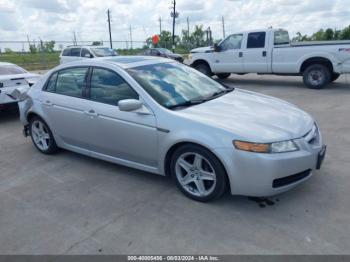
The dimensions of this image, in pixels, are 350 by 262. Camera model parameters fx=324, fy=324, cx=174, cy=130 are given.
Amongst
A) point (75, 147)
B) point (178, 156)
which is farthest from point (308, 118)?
point (75, 147)

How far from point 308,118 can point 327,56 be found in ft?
22.8

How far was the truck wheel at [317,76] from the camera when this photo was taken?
1004 centimetres

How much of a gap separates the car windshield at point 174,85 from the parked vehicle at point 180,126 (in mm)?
13

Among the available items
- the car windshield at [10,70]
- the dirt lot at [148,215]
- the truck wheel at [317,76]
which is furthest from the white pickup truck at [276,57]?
the car windshield at [10,70]

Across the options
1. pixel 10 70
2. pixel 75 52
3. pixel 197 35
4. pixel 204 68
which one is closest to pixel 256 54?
pixel 204 68

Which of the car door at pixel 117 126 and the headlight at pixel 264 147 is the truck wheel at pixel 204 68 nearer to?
the car door at pixel 117 126

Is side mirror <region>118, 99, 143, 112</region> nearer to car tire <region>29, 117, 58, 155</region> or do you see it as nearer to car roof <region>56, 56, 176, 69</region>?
car roof <region>56, 56, 176, 69</region>

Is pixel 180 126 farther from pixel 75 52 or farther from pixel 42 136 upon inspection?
pixel 75 52

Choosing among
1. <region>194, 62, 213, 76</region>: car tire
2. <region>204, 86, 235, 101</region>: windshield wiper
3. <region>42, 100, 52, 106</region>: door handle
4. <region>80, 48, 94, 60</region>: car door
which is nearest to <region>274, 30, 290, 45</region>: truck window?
<region>194, 62, 213, 76</region>: car tire

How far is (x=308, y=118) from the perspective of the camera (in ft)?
12.7

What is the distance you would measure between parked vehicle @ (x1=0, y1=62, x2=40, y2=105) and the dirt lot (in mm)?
3065

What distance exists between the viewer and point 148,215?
3.38m

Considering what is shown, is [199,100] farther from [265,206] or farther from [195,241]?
[195,241]

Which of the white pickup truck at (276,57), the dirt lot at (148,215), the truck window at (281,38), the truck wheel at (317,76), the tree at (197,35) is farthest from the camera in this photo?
the tree at (197,35)
